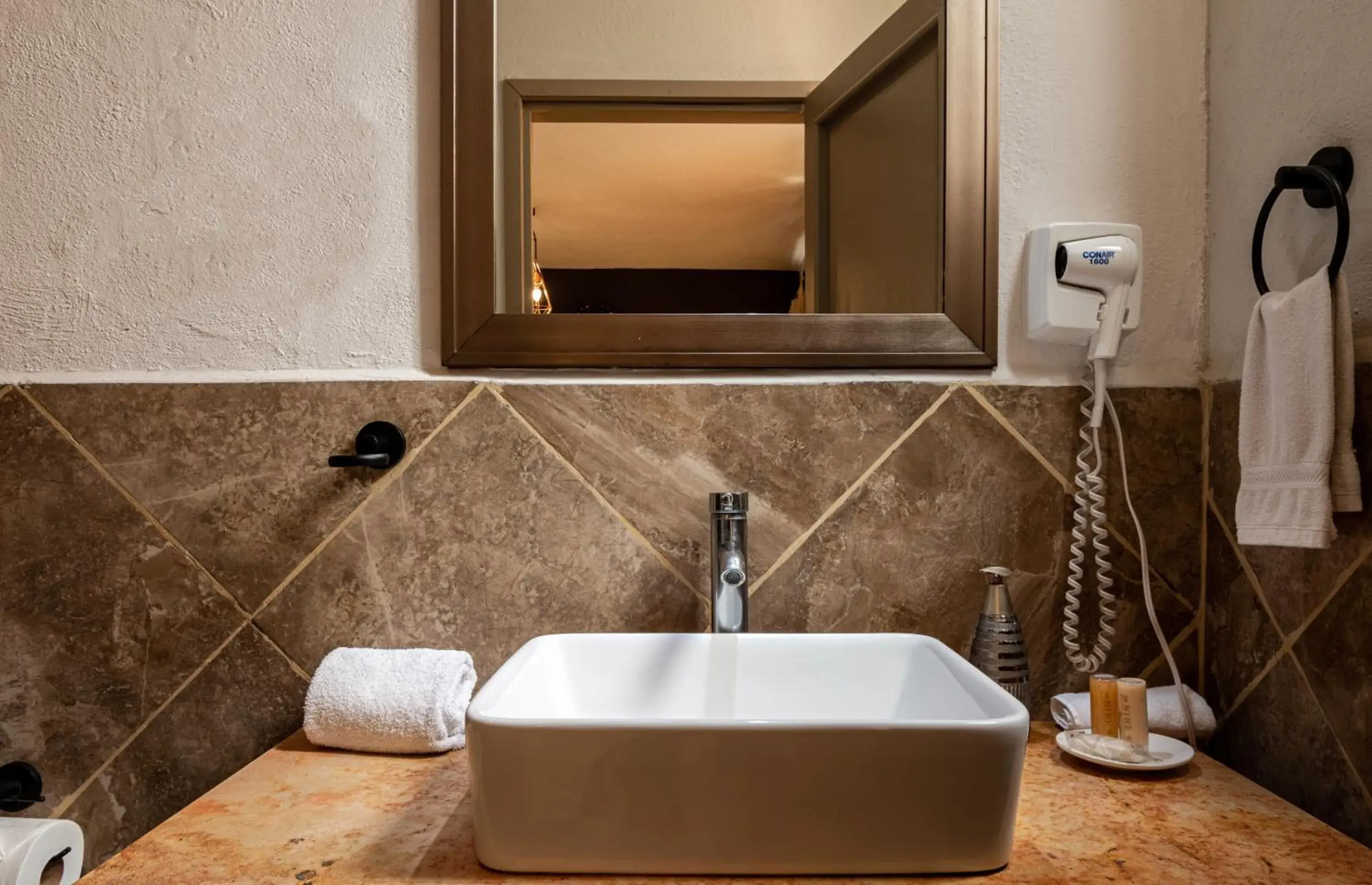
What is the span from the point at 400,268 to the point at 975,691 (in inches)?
33.8

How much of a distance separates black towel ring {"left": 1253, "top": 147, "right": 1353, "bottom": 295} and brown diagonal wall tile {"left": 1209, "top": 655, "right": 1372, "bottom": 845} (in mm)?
443

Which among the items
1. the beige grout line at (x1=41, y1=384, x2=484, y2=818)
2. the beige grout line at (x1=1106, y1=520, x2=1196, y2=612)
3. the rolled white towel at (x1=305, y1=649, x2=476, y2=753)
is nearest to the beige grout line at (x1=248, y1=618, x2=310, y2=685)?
the beige grout line at (x1=41, y1=384, x2=484, y2=818)

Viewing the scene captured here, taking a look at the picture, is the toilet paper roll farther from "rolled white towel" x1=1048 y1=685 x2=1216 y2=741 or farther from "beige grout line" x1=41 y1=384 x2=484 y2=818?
"rolled white towel" x1=1048 y1=685 x2=1216 y2=741

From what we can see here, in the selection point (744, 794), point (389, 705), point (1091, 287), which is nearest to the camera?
point (744, 794)

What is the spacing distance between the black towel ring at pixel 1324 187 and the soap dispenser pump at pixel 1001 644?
444 millimetres

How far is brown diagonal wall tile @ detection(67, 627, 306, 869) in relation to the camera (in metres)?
1.09

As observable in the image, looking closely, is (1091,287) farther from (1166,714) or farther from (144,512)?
(144,512)

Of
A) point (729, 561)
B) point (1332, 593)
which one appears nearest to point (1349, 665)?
point (1332, 593)

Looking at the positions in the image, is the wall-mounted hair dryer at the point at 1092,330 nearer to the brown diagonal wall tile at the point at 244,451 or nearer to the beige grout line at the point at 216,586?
the brown diagonal wall tile at the point at 244,451

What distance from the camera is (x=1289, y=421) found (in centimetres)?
86

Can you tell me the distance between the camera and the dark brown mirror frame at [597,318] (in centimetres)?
111

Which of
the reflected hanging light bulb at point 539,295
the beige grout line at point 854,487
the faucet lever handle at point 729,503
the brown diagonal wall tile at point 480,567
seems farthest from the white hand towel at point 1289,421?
the reflected hanging light bulb at point 539,295

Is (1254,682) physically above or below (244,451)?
below

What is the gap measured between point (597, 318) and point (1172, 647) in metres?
0.86
